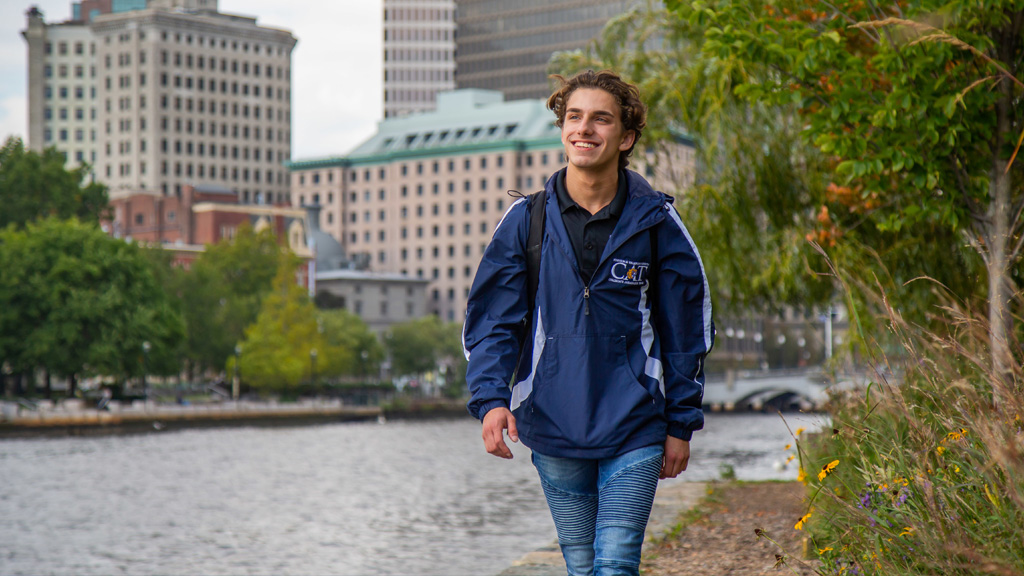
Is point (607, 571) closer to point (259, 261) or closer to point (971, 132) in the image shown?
point (971, 132)

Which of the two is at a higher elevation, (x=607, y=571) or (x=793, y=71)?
(x=793, y=71)

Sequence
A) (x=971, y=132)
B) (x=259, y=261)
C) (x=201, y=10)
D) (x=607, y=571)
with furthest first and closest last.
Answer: (x=201, y=10)
(x=259, y=261)
(x=971, y=132)
(x=607, y=571)

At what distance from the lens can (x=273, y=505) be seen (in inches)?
1043

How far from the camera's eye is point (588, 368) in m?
3.93

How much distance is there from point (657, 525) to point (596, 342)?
5648mm

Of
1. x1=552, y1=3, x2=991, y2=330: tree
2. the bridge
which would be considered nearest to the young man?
x1=552, y1=3, x2=991, y2=330: tree

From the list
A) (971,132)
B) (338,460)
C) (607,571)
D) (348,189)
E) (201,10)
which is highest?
(201,10)

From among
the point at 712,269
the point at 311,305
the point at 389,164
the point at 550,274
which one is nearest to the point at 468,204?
the point at 389,164

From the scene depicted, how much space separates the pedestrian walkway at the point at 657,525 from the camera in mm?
7579

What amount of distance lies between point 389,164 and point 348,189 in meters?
5.88

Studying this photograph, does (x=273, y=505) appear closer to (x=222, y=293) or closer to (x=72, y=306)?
(x=72, y=306)

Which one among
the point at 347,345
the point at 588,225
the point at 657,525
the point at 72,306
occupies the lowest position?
the point at 347,345

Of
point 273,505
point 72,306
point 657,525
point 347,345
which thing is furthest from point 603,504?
point 347,345

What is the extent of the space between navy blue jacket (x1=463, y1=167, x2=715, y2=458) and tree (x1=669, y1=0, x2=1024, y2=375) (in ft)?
12.7
